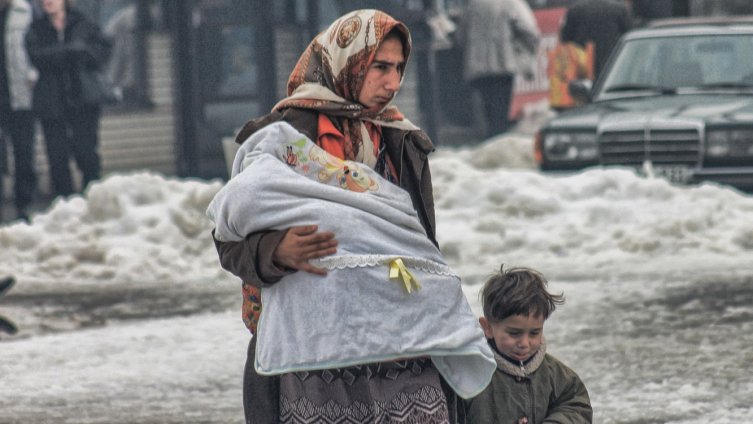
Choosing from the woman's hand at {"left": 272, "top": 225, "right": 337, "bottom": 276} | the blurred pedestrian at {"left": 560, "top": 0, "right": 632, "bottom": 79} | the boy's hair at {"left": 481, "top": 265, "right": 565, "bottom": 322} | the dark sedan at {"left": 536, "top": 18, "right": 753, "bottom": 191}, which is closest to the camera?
the woman's hand at {"left": 272, "top": 225, "right": 337, "bottom": 276}

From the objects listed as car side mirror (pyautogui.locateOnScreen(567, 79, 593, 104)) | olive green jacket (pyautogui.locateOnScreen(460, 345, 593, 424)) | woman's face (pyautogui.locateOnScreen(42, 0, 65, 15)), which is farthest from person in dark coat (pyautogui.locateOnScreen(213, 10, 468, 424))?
woman's face (pyautogui.locateOnScreen(42, 0, 65, 15))

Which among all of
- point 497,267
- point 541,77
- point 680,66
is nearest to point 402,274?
point 497,267

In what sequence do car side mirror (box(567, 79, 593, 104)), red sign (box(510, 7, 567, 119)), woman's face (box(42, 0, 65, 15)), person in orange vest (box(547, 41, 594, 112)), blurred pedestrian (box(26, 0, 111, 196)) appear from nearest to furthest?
car side mirror (box(567, 79, 593, 104)) < woman's face (box(42, 0, 65, 15)) < blurred pedestrian (box(26, 0, 111, 196)) < person in orange vest (box(547, 41, 594, 112)) < red sign (box(510, 7, 567, 119))

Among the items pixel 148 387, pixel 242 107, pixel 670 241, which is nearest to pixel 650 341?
pixel 148 387

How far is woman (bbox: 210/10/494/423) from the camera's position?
4.06 metres

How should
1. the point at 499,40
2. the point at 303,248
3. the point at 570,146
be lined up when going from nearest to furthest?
the point at 303,248
the point at 570,146
the point at 499,40

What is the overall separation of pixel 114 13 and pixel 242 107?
170 centimetres

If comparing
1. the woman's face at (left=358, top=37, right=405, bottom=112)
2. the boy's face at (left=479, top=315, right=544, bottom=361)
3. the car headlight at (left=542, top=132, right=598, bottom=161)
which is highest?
the woman's face at (left=358, top=37, right=405, bottom=112)

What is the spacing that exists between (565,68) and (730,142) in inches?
331

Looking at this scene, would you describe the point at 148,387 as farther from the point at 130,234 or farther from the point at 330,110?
the point at 130,234

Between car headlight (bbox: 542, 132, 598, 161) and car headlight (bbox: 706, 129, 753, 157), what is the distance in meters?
0.87

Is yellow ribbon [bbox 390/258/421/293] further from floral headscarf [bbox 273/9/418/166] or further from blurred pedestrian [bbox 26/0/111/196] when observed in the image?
blurred pedestrian [bbox 26/0/111/196]

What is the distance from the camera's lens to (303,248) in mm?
3932

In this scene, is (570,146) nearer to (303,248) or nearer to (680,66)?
(680,66)
